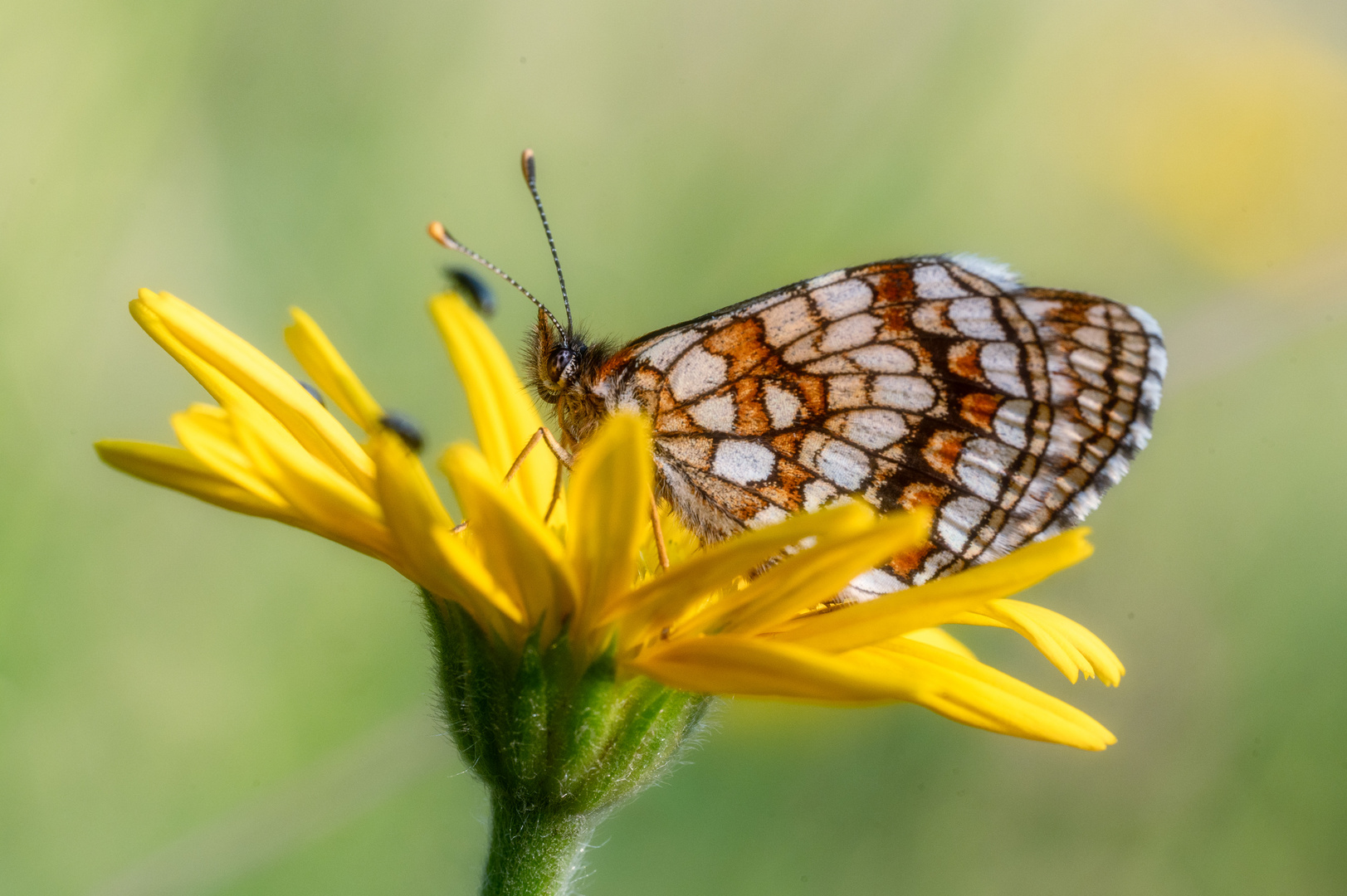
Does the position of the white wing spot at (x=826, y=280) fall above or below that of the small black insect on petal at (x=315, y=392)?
above

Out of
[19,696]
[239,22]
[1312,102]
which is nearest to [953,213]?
[1312,102]

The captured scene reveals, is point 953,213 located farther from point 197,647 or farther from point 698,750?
point 197,647

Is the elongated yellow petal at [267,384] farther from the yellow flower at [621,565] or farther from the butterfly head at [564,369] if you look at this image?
the butterfly head at [564,369]

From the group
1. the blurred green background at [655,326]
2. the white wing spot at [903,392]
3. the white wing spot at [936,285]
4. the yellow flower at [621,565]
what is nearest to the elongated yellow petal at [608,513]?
the yellow flower at [621,565]

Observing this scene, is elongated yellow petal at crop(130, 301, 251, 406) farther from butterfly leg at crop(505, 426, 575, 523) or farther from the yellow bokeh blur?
the yellow bokeh blur

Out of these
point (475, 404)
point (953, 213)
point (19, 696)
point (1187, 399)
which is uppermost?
point (953, 213)

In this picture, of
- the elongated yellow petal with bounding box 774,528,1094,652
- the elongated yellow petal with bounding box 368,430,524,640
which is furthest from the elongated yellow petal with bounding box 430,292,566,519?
the elongated yellow petal with bounding box 774,528,1094,652
